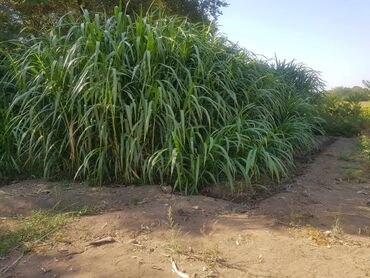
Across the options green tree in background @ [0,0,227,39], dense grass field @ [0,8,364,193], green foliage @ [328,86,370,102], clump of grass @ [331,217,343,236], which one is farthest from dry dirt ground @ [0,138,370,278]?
green foliage @ [328,86,370,102]

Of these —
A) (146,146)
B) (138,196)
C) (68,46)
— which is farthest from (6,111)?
(138,196)

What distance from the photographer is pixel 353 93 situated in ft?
40.4

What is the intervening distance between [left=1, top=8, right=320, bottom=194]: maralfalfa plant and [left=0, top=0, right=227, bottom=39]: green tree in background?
2026 mm

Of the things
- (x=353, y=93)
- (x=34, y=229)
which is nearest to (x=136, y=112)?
(x=34, y=229)

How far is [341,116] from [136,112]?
629 cm

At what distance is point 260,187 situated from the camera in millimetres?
4277

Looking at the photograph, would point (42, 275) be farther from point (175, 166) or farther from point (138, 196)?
point (175, 166)

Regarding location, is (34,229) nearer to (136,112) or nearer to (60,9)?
(136,112)

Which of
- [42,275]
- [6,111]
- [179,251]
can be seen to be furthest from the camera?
[6,111]

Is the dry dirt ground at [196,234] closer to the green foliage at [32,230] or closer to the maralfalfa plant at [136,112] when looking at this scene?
the green foliage at [32,230]

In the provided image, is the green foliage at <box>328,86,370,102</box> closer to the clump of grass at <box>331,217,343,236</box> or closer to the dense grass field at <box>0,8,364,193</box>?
the dense grass field at <box>0,8,364,193</box>

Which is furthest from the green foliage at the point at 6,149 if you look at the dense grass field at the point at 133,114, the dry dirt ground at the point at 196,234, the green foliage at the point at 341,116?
the green foliage at the point at 341,116

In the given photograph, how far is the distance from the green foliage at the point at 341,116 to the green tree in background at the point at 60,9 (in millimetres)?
3956

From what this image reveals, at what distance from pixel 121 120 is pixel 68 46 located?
1.23m
